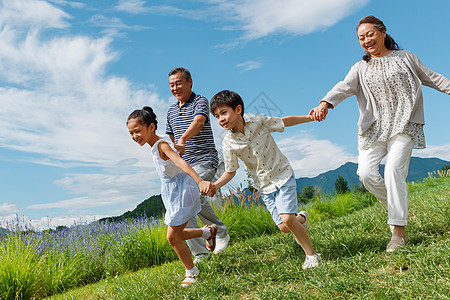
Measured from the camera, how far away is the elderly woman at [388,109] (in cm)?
371

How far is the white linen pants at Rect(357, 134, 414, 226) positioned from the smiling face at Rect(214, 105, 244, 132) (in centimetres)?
141

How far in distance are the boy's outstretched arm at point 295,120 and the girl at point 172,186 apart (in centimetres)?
107

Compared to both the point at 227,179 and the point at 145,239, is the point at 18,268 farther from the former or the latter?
the point at 227,179

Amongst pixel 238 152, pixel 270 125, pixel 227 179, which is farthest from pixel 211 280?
pixel 270 125

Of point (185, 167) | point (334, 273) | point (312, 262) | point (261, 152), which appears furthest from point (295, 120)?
point (334, 273)

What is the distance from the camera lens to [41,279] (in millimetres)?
5273

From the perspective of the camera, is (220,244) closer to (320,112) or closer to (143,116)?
(143,116)

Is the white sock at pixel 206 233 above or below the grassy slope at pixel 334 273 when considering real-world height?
above

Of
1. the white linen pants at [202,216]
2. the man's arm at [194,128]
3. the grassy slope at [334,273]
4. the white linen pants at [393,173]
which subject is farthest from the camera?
the white linen pants at [202,216]

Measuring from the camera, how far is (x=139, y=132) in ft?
12.4

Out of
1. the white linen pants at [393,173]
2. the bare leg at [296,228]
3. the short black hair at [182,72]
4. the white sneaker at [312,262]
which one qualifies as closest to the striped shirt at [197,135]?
the short black hair at [182,72]

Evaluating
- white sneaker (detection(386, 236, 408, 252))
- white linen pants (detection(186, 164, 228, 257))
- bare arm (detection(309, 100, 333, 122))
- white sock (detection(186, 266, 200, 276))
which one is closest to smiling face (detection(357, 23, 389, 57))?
bare arm (detection(309, 100, 333, 122))

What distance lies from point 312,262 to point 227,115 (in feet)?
5.18

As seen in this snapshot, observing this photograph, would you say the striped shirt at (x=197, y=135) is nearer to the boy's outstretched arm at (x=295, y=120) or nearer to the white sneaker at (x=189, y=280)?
the boy's outstretched arm at (x=295, y=120)
